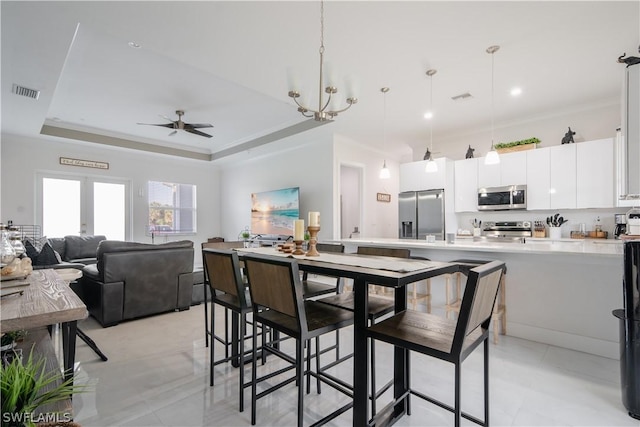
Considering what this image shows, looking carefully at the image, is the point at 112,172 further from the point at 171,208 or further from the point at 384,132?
the point at 384,132

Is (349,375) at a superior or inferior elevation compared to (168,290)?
inferior

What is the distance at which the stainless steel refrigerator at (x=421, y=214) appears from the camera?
532 centimetres

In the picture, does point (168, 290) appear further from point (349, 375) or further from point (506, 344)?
point (506, 344)

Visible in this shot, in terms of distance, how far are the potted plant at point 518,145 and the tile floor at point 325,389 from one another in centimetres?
309

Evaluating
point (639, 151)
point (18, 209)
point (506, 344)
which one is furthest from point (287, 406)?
point (18, 209)

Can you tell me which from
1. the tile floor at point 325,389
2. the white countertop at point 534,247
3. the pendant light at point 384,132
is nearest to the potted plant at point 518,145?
the pendant light at point 384,132

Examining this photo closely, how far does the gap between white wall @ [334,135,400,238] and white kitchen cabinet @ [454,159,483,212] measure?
5.18ft

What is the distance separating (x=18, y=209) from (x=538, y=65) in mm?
8256

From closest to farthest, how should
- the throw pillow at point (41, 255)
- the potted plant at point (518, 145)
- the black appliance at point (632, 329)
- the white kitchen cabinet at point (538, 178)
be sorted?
the black appliance at point (632, 329) → the throw pillow at point (41, 255) → the white kitchen cabinet at point (538, 178) → the potted plant at point (518, 145)

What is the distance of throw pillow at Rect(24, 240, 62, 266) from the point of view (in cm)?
348

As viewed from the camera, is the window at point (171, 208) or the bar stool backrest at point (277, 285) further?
the window at point (171, 208)

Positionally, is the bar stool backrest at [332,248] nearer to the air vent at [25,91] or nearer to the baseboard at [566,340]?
the baseboard at [566,340]

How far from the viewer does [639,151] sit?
2330 millimetres

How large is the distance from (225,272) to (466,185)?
460cm
